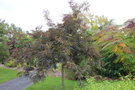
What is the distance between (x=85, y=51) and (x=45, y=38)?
144 cm

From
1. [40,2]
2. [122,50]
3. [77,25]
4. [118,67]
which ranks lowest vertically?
[118,67]

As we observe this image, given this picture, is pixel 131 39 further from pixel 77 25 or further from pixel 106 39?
pixel 77 25

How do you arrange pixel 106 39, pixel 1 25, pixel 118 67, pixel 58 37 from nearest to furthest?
pixel 58 37, pixel 106 39, pixel 118 67, pixel 1 25

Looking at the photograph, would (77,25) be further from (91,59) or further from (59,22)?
(91,59)

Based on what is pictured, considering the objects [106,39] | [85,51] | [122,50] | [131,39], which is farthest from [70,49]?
[131,39]

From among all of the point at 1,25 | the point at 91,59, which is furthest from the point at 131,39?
the point at 1,25

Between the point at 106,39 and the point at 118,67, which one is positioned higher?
the point at 106,39

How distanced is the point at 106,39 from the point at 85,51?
86cm

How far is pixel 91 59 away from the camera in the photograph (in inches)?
255

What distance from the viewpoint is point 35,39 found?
20.5ft

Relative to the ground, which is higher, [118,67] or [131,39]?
[131,39]

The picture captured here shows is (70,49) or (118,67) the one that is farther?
(118,67)

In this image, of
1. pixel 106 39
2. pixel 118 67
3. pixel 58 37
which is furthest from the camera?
pixel 118 67

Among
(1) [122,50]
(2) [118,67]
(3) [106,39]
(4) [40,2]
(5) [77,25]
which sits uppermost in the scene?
(4) [40,2]
